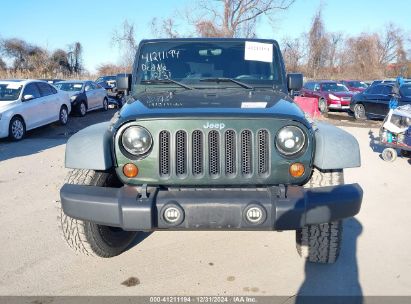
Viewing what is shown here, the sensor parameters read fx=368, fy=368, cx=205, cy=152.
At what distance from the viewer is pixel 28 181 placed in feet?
19.9

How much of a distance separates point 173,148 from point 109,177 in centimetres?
70

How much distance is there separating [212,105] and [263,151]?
1.84 ft

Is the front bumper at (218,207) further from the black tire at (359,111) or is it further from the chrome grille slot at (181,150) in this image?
the black tire at (359,111)

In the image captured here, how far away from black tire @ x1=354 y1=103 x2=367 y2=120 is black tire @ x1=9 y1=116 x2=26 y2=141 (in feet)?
39.3

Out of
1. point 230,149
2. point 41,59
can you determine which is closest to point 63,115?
point 230,149

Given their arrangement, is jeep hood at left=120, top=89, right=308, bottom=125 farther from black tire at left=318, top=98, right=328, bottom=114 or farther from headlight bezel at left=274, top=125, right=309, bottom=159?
black tire at left=318, top=98, right=328, bottom=114

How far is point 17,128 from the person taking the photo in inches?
381

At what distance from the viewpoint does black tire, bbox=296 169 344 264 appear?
2.82m

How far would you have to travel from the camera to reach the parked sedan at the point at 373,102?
1344 centimetres

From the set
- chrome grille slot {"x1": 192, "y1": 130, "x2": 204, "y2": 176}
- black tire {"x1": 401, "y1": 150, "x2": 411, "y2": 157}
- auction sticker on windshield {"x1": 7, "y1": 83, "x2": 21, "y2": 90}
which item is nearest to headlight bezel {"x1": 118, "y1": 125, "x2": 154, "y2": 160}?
chrome grille slot {"x1": 192, "y1": 130, "x2": 204, "y2": 176}

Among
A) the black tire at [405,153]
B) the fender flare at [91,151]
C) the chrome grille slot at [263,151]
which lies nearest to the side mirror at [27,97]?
the fender flare at [91,151]

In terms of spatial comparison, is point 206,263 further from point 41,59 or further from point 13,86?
point 41,59

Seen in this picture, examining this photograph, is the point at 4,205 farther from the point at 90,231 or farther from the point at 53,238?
the point at 90,231

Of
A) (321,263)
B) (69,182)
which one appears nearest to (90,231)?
(69,182)
